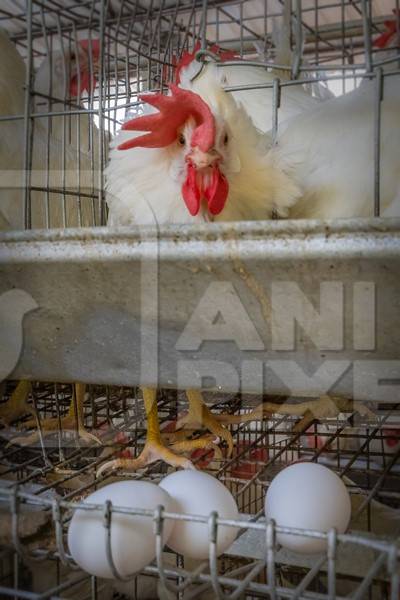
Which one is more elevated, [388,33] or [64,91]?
[388,33]

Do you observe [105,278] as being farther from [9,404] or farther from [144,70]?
[144,70]

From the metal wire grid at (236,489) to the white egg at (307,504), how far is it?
3 cm

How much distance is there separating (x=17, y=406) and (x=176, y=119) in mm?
869

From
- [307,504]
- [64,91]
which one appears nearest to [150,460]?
[307,504]

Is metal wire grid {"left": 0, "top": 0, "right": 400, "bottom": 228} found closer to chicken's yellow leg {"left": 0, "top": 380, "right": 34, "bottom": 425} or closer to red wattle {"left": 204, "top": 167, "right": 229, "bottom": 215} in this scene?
red wattle {"left": 204, "top": 167, "right": 229, "bottom": 215}

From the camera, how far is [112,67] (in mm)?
2553

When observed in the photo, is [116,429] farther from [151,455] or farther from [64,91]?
[64,91]

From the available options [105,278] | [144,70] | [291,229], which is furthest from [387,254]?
[144,70]

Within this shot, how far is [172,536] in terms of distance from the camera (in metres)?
0.73

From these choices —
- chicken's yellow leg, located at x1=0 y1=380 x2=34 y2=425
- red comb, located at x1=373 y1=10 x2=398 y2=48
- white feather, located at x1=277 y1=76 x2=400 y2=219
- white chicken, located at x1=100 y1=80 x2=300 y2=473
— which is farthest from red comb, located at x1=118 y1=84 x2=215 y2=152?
red comb, located at x1=373 y1=10 x2=398 y2=48

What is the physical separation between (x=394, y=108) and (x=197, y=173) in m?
0.38

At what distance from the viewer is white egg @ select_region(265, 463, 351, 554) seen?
0.73 m

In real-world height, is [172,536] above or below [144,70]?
below

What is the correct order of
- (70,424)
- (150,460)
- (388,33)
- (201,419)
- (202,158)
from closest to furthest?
(202,158), (150,460), (201,419), (70,424), (388,33)
